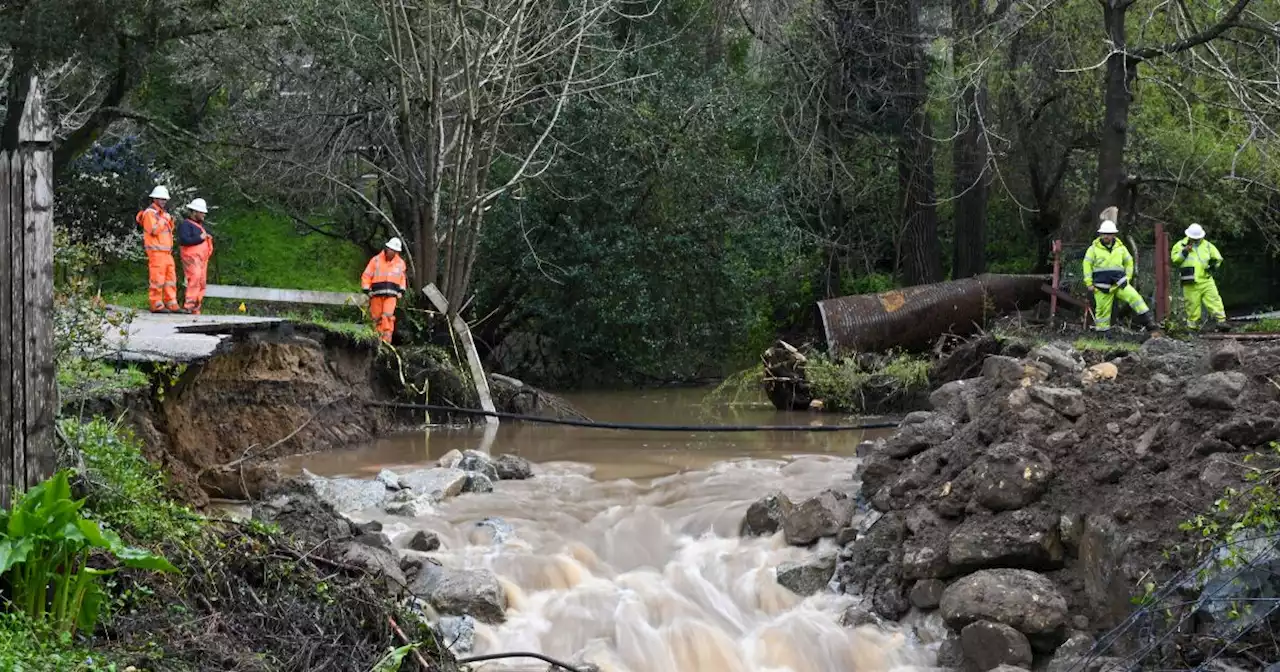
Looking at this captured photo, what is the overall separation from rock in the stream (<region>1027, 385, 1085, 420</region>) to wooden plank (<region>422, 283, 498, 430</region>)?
939cm

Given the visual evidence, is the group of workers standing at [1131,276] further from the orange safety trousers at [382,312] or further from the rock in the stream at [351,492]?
the rock in the stream at [351,492]

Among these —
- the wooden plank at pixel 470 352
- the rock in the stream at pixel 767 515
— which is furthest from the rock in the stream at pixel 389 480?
the wooden plank at pixel 470 352

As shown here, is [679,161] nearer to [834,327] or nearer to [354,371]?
[834,327]

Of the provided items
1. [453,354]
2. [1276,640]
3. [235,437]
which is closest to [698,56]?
[453,354]

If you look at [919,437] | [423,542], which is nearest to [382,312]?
[423,542]

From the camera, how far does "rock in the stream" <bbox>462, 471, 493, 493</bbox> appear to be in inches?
492

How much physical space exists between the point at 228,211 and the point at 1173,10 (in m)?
19.7

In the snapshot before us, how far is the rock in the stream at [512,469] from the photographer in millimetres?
13336

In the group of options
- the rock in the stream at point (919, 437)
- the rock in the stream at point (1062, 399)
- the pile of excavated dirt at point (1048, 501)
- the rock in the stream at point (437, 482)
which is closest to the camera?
the pile of excavated dirt at point (1048, 501)

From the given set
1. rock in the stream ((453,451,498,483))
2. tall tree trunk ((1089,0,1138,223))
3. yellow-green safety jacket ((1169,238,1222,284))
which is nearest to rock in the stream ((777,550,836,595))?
rock in the stream ((453,451,498,483))

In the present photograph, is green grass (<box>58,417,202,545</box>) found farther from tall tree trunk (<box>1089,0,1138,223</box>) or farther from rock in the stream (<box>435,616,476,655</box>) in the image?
tall tree trunk (<box>1089,0,1138,223</box>)

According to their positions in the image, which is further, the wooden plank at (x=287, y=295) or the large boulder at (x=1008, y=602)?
the wooden plank at (x=287, y=295)

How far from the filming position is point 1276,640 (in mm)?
6625

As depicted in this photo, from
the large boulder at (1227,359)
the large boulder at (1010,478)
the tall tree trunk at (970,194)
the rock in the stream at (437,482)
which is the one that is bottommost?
the rock in the stream at (437,482)
